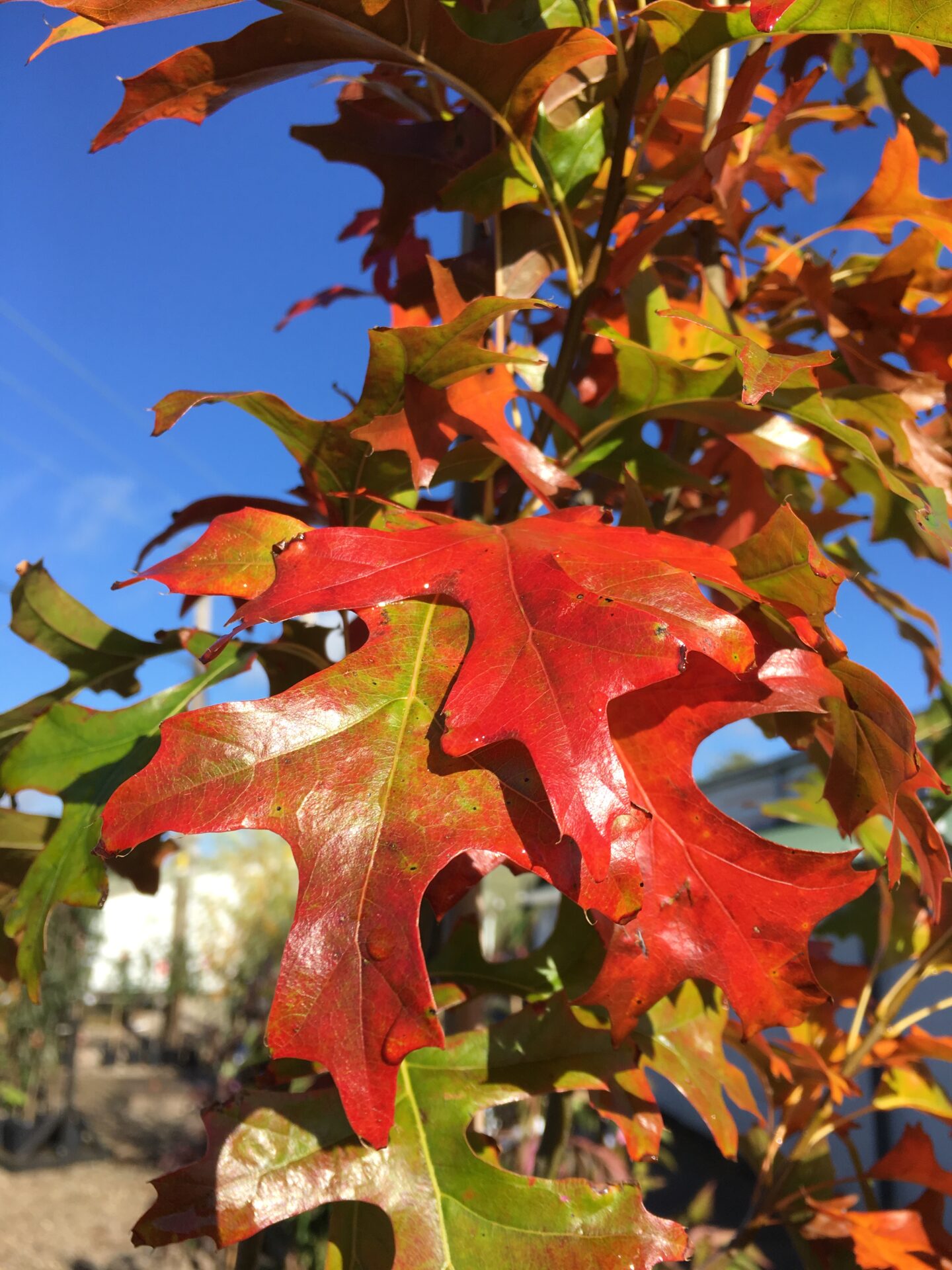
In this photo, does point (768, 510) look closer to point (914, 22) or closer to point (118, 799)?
point (914, 22)

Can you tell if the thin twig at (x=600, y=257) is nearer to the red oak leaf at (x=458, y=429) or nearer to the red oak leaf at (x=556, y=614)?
the red oak leaf at (x=458, y=429)

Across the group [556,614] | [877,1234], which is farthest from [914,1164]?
[556,614]

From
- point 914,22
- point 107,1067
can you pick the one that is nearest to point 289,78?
point 914,22

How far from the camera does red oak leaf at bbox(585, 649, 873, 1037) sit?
1.54 ft

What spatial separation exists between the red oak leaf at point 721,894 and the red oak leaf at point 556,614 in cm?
10

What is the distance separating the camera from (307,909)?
0.40m

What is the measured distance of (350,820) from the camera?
Result: 16.4 inches

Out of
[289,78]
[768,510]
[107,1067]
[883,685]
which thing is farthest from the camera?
[107,1067]

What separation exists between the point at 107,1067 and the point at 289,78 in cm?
915

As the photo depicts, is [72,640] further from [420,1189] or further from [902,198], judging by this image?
[902,198]

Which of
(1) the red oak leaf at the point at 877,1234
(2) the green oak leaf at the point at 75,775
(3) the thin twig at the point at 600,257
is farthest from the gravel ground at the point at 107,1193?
(3) the thin twig at the point at 600,257

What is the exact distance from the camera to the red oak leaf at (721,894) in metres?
0.47

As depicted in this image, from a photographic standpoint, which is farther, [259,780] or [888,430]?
[888,430]

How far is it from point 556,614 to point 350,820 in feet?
0.44
